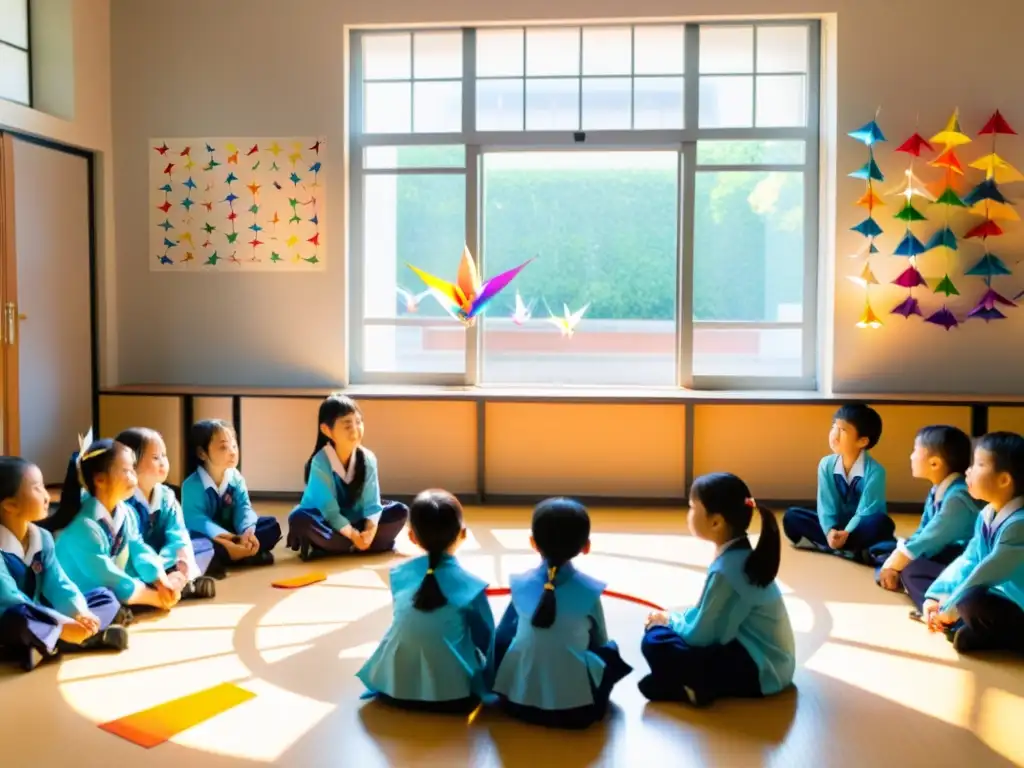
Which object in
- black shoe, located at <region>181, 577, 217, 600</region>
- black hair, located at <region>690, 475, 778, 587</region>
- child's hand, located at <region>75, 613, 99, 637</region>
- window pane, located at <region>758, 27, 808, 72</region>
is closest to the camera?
black hair, located at <region>690, 475, 778, 587</region>

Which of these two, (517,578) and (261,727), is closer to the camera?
(261,727)

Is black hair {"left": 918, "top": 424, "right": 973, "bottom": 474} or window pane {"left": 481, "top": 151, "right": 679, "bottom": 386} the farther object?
window pane {"left": 481, "top": 151, "right": 679, "bottom": 386}

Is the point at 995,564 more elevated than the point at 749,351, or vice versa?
the point at 749,351

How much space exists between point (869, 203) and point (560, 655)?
12.4 feet

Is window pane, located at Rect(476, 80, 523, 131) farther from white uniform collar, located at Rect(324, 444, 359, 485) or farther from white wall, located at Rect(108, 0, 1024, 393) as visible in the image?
white uniform collar, located at Rect(324, 444, 359, 485)

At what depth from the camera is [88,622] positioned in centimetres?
287

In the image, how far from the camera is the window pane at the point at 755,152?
5578 millimetres

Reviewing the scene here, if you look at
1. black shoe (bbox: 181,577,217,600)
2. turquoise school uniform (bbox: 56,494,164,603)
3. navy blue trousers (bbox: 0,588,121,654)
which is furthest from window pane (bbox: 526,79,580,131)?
navy blue trousers (bbox: 0,588,121,654)

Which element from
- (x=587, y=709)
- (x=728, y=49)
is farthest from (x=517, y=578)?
(x=728, y=49)

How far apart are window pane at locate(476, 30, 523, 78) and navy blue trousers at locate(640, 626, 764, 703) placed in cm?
401

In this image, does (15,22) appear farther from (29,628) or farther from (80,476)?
(29,628)

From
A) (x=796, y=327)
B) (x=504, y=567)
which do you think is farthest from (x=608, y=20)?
(x=504, y=567)

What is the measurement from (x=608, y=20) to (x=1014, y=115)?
90.5 inches

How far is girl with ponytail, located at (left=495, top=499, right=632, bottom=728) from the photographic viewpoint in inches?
93.6
